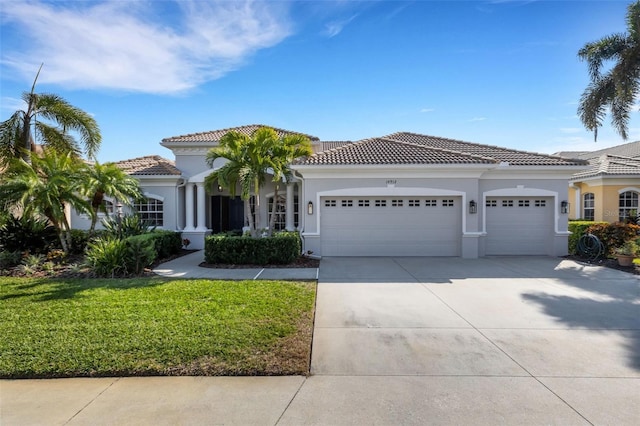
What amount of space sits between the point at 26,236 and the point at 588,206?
85.4 feet

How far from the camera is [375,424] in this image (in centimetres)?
307

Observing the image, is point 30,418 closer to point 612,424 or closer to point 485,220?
point 612,424

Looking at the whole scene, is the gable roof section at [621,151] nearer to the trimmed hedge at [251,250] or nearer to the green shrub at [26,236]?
the trimmed hedge at [251,250]

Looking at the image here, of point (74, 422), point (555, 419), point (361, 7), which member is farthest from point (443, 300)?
point (361, 7)

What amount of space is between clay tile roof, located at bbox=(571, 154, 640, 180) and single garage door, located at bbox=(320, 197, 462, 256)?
9.02 metres

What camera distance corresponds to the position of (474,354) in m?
4.50

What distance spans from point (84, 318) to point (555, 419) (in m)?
6.90

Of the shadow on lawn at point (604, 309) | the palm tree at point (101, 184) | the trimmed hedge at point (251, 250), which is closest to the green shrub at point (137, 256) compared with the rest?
the trimmed hedge at point (251, 250)

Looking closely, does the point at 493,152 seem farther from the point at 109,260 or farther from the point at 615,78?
the point at 109,260

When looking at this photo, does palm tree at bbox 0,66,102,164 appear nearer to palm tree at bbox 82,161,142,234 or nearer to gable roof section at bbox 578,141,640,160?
palm tree at bbox 82,161,142,234

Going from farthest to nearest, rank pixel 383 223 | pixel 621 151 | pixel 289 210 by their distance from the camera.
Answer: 1. pixel 621 151
2. pixel 289 210
3. pixel 383 223

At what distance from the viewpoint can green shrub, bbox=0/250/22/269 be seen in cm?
1016

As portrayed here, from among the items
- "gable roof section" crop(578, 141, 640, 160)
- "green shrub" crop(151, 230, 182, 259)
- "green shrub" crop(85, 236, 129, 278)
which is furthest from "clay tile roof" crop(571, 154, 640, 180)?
"green shrub" crop(85, 236, 129, 278)

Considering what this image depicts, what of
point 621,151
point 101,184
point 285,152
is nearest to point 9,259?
point 101,184
